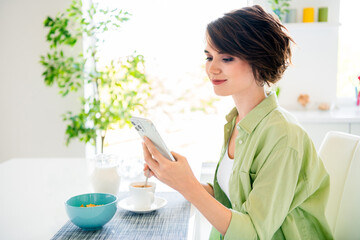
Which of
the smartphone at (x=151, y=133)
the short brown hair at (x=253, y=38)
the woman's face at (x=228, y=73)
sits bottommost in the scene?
the smartphone at (x=151, y=133)

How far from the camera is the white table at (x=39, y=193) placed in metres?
1.11

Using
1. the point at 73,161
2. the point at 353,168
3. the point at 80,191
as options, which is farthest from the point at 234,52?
the point at 73,161

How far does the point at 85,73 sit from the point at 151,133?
2046 millimetres

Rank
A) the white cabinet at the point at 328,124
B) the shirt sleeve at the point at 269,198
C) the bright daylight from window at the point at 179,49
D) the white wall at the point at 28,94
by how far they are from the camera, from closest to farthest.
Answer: the shirt sleeve at the point at 269,198 → the white cabinet at the point at 328,124 → the white wall at the point at 28,94 → the bright daylight from window at the point at 179,49

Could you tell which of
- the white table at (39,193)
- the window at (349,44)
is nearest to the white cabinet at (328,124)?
the window at (349,44)

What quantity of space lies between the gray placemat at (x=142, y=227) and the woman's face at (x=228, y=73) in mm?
425

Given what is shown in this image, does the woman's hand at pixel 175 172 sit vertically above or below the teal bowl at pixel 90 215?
above

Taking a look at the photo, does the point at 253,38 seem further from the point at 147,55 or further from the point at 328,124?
the point at 147,55

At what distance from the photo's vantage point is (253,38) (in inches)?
44.3

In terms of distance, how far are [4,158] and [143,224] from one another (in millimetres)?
2499

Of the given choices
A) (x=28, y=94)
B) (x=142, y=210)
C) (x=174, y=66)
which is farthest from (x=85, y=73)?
(x=142, y=210)

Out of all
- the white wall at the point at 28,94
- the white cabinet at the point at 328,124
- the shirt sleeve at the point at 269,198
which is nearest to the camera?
the shirt sleeve at the point at 269,198

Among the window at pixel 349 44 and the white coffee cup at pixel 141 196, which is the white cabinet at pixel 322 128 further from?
the white coffee cup at pixel 141 196

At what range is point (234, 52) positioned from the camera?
115cm
